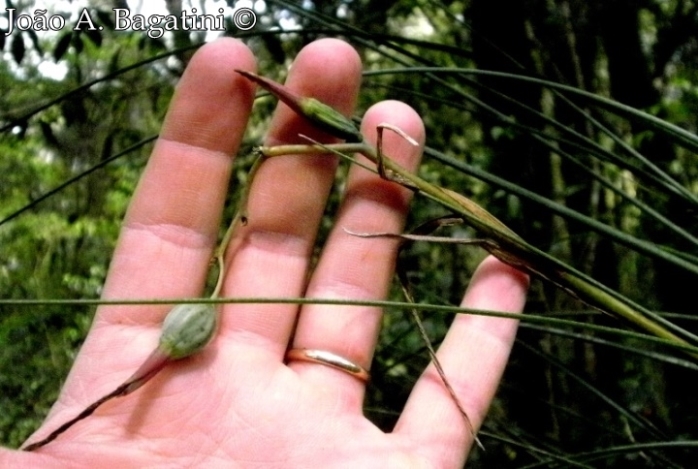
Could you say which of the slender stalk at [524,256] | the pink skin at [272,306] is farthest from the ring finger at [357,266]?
the slender stalk at [524,256]

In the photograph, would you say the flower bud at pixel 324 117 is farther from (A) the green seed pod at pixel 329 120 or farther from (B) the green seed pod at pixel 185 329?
(B) the green seed pod at pixel 185 329

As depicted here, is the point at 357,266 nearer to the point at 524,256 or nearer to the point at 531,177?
the point at 524,256

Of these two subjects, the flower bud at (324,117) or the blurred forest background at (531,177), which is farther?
the blurred forest background at (531,177)

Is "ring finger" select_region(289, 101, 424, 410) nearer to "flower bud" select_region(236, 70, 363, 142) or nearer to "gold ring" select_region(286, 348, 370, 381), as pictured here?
"gold ring" select_region(286, 348, 370, 381)

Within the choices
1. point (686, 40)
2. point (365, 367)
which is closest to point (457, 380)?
point (365, 367)

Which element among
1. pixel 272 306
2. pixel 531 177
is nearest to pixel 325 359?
pixel 272 306

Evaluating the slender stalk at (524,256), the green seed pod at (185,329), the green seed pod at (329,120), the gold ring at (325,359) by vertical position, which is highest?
the green seed pod at (329,120)

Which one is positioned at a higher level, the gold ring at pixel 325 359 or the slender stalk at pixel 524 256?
the slender stalk at pixel 524 256

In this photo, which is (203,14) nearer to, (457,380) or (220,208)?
(220,208)
